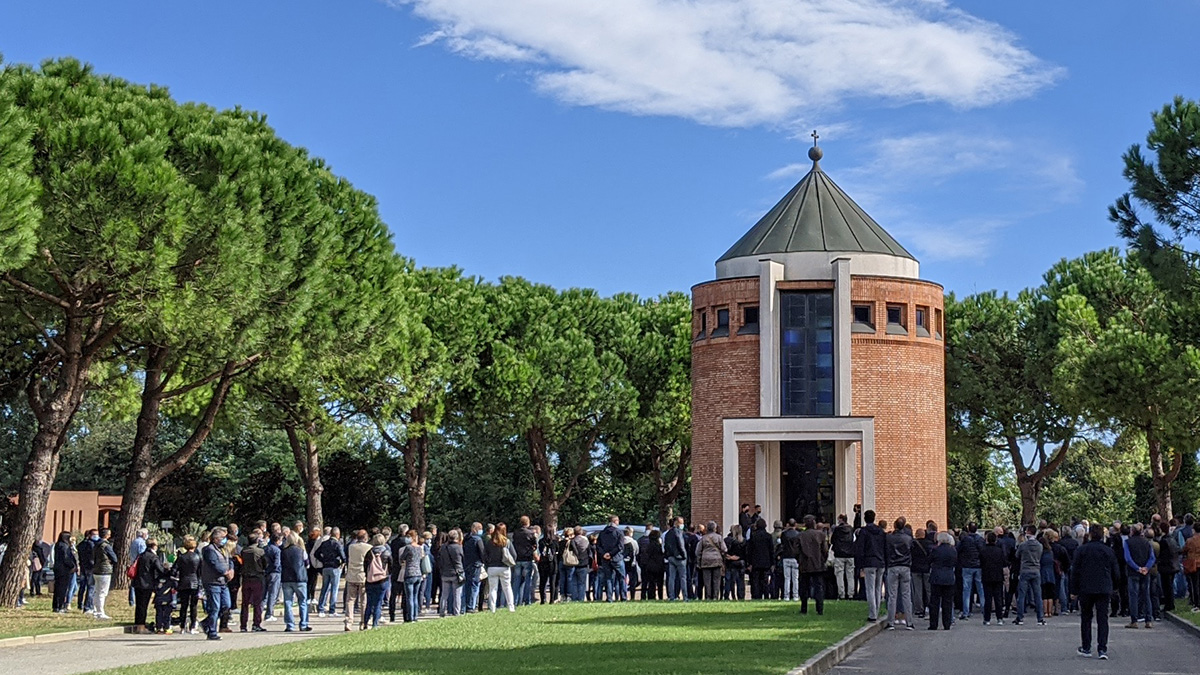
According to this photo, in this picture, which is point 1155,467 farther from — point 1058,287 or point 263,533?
point 263,533

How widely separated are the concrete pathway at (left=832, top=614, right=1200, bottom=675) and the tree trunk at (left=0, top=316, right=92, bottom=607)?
50.5 ft

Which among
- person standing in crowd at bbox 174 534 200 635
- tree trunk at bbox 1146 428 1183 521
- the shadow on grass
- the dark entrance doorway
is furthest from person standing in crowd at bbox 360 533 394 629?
tree trunk at bbox 1146 428 1183 521

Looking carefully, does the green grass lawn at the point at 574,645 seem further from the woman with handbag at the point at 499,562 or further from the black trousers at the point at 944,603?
the black trousers at the point at 944,603

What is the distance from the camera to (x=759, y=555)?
90.6 ft

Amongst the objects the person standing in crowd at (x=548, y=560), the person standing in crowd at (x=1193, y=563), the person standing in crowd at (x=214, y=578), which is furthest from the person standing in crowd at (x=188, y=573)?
the person standing in crowd at (x=1193, y=563)

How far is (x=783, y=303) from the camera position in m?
44.2

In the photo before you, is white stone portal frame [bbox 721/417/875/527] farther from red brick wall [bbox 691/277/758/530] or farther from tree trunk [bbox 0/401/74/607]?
tree trunk [bbox 0/401/74/607]

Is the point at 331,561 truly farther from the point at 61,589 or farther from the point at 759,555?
the point at 759,555

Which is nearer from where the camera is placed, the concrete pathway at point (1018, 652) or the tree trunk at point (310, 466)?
the concrete pathway at point (1018, 652)

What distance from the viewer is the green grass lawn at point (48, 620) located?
22.4 m

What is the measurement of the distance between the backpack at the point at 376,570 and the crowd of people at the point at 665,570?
31 mm

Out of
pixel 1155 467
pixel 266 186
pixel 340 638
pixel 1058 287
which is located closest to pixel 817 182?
pixel 1058 287

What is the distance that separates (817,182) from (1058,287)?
9.96m

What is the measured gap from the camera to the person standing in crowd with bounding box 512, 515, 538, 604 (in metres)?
27.5
